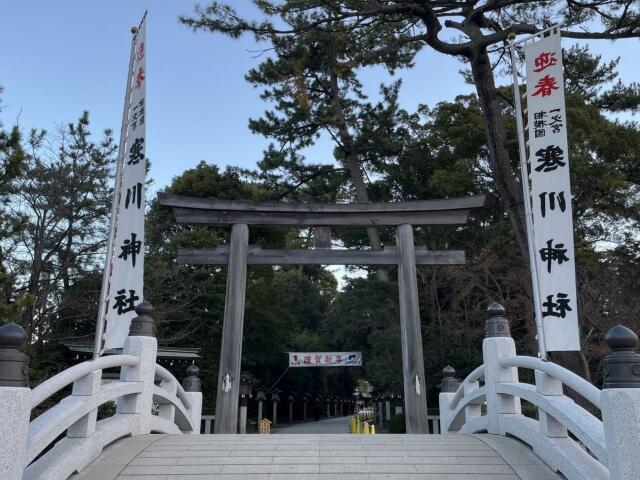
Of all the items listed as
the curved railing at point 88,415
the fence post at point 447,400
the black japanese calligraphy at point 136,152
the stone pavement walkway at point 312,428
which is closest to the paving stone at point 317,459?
the curved railing at point 88,415

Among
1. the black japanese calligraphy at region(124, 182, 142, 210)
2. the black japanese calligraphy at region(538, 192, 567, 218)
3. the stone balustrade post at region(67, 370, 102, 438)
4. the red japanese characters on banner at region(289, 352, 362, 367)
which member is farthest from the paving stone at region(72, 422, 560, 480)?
the red japanese characters on banner at region(289, 352, 362, 367)

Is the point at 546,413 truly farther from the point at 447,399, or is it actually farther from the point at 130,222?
the point at 130,222

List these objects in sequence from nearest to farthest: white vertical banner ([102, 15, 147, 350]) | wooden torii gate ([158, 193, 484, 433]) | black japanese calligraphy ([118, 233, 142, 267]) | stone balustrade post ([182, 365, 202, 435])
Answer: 1. white vertical banner ([102, 15, 147, 350])
2. black japanese calligraphy ([118, 233, 142, 267])
3. stone balustrade post ([182, 365, 202, 435])
4. wooden torii gate ([158, 193, 484, 433])

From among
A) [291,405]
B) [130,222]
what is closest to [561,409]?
[130,222]

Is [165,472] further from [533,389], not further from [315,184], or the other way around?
[315,184]

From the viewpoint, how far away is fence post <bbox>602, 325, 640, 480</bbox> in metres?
3.41

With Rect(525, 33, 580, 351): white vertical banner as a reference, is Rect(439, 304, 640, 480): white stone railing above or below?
below

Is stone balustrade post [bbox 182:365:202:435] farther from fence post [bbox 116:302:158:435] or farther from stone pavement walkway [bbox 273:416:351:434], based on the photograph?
stone pavement walkway [bbox 273:416:351:434]

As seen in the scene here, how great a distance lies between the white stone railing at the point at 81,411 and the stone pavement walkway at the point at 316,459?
220 millimetres

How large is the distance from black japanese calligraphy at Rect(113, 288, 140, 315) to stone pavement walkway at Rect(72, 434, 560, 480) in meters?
1.47

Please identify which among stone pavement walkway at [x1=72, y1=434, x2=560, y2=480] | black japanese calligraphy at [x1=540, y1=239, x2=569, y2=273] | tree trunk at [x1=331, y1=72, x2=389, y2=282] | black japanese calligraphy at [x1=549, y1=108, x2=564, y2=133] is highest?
tree trunk at [x1=331, y1=72, x2=389, y2=282]

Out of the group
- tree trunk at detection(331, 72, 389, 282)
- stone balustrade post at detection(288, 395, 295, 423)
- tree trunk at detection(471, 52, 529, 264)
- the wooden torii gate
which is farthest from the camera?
stone balustrade post at detection(288, 395, 295, 423)

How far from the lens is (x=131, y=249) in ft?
21.4

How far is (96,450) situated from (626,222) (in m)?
17.4
